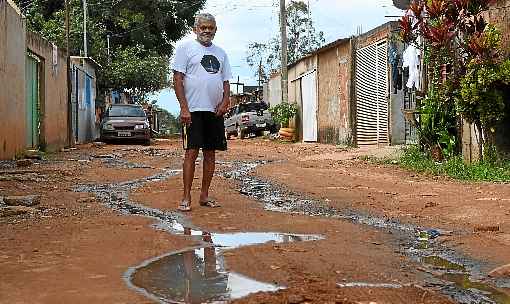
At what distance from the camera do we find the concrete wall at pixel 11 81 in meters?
11.1

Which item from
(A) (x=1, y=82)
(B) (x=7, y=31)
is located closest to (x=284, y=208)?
(A) (x=1, y=82)

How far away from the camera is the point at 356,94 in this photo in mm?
18797

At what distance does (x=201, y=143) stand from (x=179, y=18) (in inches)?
1232

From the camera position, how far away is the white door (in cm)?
2359

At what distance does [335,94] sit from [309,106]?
3.87 m

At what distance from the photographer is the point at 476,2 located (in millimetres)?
9289

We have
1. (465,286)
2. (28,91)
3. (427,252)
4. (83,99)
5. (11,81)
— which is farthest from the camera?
(83,99)

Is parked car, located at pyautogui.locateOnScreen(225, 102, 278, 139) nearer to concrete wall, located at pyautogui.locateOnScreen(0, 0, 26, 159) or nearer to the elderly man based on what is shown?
concrete wall, located at pyautogui.locateOnScreen(0, 0, 26, 159)

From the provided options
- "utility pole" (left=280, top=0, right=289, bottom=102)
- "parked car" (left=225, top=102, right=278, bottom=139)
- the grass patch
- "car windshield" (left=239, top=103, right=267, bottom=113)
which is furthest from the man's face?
"car windshield" (left=239, top=103, right=267, bottom=113)

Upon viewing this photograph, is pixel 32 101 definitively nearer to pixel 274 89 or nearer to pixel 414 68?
pixel 414 68

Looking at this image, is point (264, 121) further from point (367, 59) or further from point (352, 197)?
point (352, 197)

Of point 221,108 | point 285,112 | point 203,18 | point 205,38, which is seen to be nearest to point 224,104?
point 221,108

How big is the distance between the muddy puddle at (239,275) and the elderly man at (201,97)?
627 millimetres

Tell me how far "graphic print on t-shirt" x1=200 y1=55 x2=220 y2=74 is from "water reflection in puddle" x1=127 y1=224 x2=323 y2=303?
220 cm
